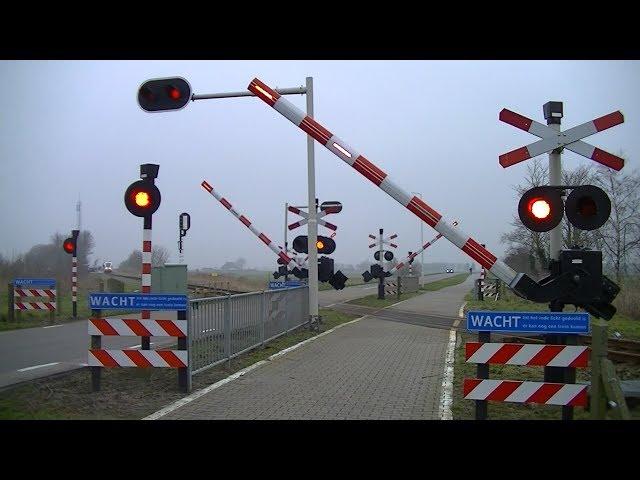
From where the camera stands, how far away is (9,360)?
10.8m

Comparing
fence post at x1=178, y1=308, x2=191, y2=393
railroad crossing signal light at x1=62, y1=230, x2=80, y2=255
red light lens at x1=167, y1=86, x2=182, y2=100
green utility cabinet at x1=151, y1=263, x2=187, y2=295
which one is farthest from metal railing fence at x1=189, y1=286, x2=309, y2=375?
railroad crossing signal light at x1=62, y1=230, x2=80, y2=255

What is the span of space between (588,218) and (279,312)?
9.01 meters

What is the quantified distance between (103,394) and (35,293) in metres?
12.1

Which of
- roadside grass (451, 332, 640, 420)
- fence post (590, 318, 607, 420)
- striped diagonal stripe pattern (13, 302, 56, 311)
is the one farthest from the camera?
striped diagonal stripe pattern (13, 302, 56, 311)

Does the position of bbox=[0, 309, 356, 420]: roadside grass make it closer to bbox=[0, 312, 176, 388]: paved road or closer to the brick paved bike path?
the brick paved bike path

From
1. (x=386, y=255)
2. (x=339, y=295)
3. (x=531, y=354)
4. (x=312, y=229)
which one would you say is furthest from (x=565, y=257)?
(x=339, y=295)

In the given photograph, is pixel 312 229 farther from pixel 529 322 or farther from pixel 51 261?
pixel 51 261

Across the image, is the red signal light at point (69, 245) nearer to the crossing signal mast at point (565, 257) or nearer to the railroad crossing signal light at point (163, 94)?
the railroad crossing signal light at point (163, 94)

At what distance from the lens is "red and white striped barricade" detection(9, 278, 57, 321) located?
712 inches

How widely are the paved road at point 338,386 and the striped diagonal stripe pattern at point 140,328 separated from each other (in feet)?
3.32

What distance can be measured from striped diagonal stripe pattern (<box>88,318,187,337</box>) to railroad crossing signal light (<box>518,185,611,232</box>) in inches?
189

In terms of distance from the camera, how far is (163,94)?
27.5 feet
